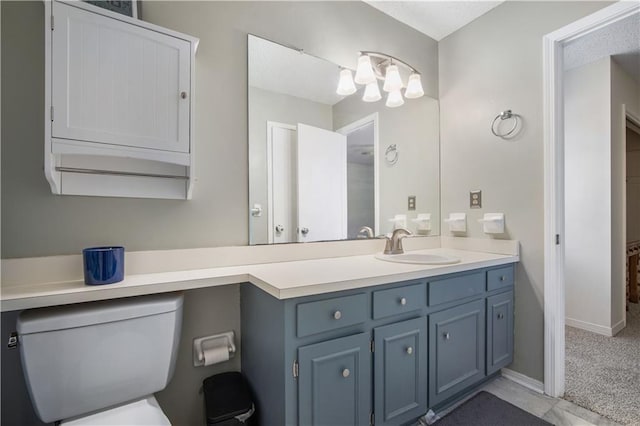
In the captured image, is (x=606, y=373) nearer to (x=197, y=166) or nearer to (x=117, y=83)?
(x=197, y=166)

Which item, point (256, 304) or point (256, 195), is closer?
point (256, 304)

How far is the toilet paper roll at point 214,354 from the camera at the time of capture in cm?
129

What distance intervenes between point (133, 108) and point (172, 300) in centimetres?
73

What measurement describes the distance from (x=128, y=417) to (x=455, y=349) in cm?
144

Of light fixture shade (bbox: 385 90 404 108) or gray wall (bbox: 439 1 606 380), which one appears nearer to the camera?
gray wall (bbox: 439 1 606 380)

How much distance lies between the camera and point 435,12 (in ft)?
6.45

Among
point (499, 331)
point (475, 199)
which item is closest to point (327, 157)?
point (475, 199)

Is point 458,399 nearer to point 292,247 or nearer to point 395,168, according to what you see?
point 292,247

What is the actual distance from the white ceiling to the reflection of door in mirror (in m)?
0.97

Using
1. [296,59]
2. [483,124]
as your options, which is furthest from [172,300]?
[483,124]

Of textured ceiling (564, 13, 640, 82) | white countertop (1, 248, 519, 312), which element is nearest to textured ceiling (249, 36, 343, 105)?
white countertop (1, 248, 519, 312)

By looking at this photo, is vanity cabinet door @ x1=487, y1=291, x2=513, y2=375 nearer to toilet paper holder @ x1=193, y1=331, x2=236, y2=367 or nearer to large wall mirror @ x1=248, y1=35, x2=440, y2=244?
large wall mirror @ x1=248, y1=35, x2=440, y2=244

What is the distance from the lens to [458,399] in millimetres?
1613

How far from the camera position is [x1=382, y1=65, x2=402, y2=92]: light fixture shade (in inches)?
75.4
